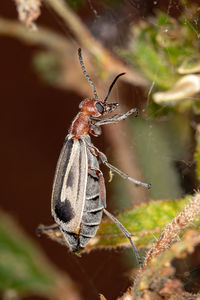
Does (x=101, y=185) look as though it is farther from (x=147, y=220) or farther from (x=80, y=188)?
(x=147, y=220)

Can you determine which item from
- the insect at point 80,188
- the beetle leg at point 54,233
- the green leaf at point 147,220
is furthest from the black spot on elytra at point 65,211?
the green leaf at point 147,220

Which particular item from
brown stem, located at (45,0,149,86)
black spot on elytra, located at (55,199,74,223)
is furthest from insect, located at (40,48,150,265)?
brown stem, located at (45,0,149,86)

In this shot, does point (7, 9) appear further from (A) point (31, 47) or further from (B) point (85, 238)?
(B) point (85, 238)

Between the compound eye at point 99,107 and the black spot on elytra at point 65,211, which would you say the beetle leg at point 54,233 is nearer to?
the black spot on elytra at point 65,211

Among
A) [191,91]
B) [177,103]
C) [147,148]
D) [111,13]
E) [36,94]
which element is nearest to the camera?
[191,91]

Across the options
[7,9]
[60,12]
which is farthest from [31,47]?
[60,12]

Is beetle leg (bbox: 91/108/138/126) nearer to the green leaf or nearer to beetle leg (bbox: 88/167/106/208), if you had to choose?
beetle leg (bbox: 88/167/106/208)

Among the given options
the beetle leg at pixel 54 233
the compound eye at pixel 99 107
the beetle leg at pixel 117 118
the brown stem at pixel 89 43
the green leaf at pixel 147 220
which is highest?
the brown stem at pixel 89 43

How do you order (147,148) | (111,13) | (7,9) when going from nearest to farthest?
1. (111,13)
2. (147,148)
3. (7,9)
